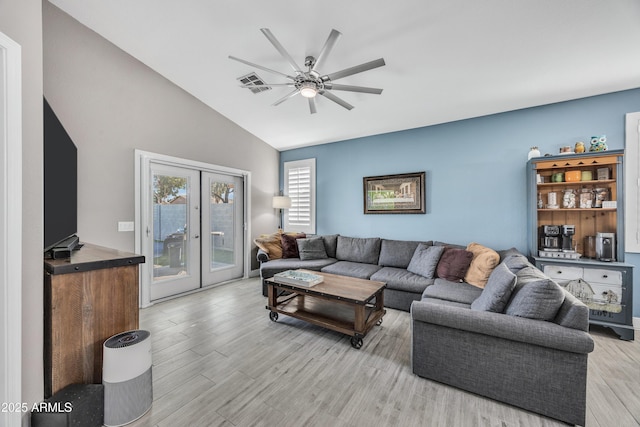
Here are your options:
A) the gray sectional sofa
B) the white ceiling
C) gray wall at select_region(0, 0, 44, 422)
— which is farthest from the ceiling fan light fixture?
the gray sectional sofa

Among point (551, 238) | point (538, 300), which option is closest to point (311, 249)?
point (538, 300)

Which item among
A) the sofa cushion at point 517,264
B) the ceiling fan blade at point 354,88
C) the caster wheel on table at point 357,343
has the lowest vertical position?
the caster wheel on table at point 357,343

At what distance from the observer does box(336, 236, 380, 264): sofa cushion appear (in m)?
4.20

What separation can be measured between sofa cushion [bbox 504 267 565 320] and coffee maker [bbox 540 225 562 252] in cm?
183

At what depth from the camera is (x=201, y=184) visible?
13.2ft

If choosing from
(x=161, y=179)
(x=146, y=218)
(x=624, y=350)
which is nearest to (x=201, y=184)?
(x=161, y=179)

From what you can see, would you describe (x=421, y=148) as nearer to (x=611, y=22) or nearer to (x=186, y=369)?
(x=611, y=22)

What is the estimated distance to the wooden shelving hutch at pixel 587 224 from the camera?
8.34 feet

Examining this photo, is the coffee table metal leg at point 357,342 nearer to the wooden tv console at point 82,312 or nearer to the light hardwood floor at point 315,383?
the light hardwood floor at point 315,383

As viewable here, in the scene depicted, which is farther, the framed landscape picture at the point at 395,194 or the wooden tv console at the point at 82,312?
the framed landscape picture at the point at 395,194

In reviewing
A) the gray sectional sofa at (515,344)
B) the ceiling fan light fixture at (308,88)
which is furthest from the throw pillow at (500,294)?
the ceiling fan light fixture at (308,88)

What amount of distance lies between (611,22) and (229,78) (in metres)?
3.84

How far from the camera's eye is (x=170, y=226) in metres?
3.66

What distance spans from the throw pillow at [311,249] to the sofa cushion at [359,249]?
31cm
